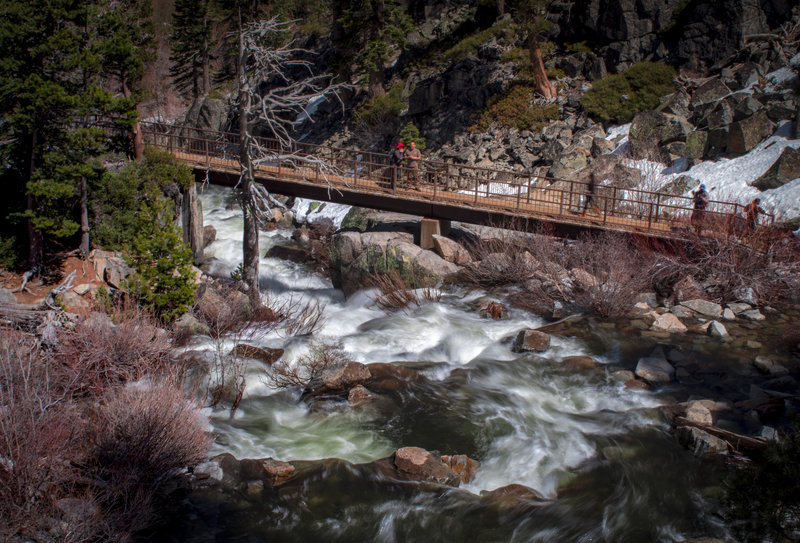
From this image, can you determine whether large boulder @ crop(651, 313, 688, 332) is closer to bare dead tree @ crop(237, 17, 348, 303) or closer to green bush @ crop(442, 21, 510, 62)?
bare dead tree @ crop(237, 17, 348, 303)

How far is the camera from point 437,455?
9500 millimetres

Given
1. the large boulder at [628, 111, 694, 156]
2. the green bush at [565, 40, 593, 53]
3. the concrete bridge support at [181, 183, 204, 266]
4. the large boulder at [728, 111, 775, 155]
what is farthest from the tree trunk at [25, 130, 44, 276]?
the green bush at [565, 40, 593, 53]

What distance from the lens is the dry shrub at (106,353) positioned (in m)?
10.1

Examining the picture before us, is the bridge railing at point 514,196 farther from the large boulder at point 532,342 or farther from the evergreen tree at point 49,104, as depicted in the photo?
the large boulder at point 532,342

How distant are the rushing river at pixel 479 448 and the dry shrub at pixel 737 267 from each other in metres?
4.09

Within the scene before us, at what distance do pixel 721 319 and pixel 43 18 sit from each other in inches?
805

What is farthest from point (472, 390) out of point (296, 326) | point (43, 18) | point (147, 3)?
point (147, 3)

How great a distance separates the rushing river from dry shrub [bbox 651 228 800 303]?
409 cm

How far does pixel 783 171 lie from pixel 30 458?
24497mm

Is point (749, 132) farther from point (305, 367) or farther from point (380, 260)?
point (305, 367)

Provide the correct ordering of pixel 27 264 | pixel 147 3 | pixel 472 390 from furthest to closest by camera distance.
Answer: pixel 147 3 < pixel 27 264 < pixel 472 390

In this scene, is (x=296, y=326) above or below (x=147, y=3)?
below

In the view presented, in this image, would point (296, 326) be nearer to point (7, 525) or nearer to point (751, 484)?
point (7, 525)

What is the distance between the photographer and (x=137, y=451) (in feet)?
25.5
